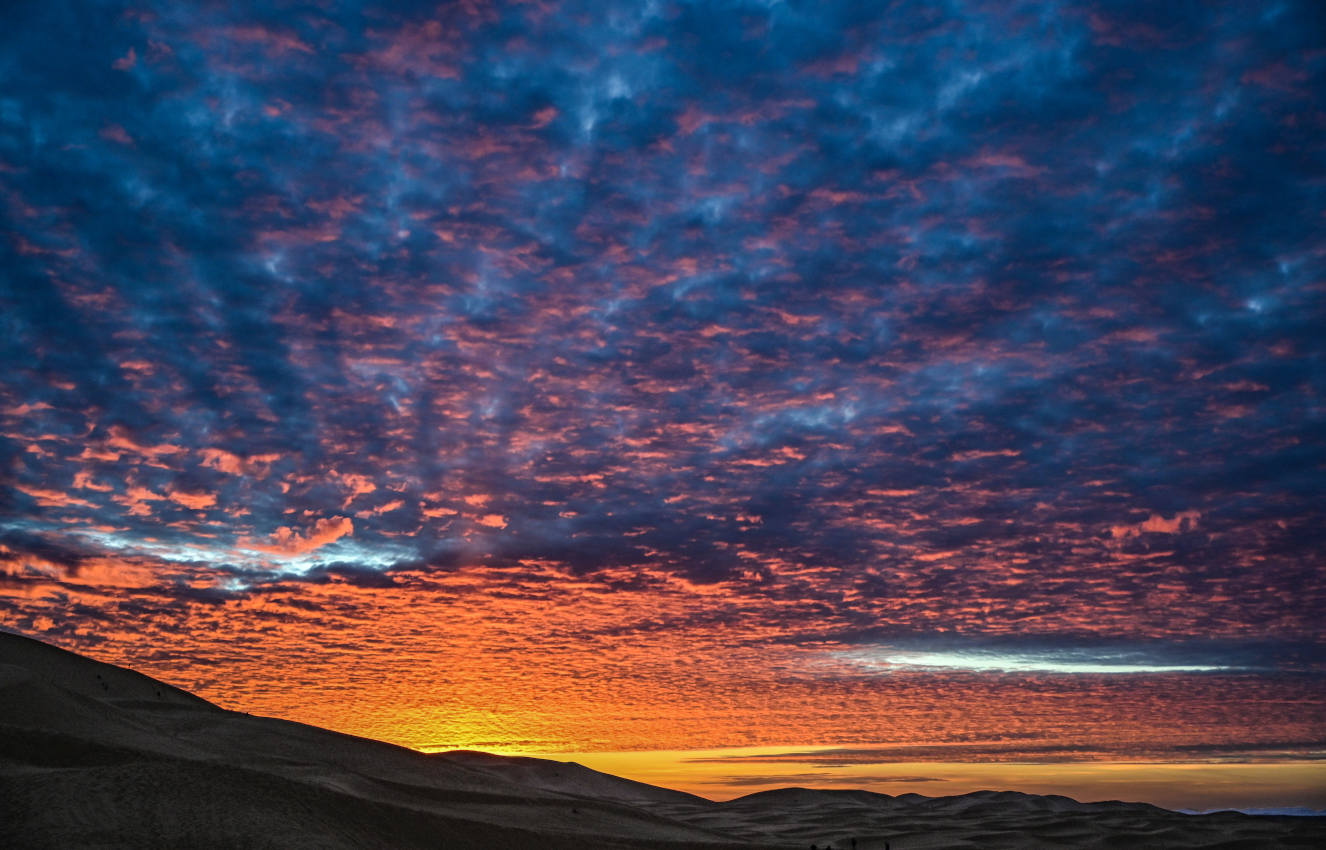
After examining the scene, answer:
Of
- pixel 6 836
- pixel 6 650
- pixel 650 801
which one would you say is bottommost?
pixel 650 801

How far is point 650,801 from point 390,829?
71.9 metres

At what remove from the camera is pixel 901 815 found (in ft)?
255

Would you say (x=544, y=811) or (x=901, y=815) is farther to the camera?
(x=901, y=815)

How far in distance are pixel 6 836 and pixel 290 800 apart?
9379 millimetres

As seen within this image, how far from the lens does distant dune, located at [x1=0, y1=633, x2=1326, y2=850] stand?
26094 mm

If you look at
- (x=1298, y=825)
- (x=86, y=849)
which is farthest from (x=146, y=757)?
(x=1298, y=825)

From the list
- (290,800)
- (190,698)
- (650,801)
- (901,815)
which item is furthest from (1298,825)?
(190,698)

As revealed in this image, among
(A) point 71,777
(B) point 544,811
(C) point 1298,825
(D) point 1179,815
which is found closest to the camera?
(A) point 71,777

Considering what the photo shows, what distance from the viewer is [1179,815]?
74812 millimetres

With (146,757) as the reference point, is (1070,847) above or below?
below

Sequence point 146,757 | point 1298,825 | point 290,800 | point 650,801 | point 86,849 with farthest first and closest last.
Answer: point 650,801, point 1298,825, point 146,757, point 290,800, point 86,849

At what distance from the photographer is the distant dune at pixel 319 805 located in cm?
2609

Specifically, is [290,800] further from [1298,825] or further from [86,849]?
[1298,825]

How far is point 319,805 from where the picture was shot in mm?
31578
